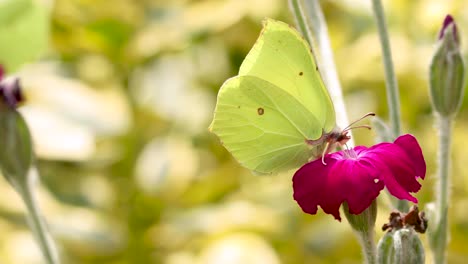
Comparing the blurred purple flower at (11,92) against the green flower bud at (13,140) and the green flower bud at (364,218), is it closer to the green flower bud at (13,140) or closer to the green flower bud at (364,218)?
the green flower bud at (13,140)

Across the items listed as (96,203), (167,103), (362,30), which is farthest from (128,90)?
(362,30)

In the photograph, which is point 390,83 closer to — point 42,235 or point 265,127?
point 265,127

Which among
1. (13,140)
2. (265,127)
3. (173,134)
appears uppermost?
(173,134)

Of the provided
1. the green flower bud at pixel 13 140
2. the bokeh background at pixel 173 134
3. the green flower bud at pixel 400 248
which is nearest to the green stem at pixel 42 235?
the green flower bud at pixel 13 140

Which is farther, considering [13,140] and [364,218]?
[13,140]

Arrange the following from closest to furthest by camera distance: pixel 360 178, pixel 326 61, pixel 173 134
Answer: pixel 360 178, pixel 326 61, pixel 173 134

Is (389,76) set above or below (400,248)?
above

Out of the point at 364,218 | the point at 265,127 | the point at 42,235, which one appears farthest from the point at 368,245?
the point at 42,235

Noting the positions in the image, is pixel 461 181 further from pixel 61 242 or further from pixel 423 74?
pixel 61 242
